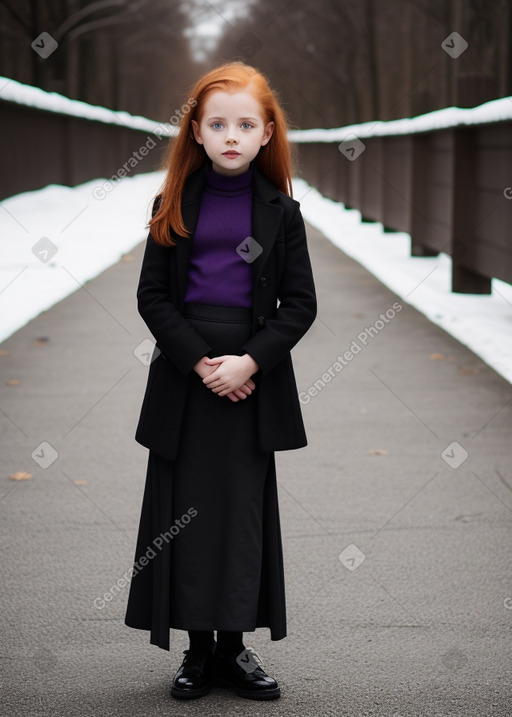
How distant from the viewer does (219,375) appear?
310cm

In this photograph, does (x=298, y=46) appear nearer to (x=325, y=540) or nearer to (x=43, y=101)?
(x=43, y=101)

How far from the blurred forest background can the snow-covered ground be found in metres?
3.13

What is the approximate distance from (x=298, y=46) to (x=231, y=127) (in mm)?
60668

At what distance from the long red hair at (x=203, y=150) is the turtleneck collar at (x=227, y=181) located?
68 mm

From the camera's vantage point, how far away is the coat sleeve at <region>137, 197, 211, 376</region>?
312cm

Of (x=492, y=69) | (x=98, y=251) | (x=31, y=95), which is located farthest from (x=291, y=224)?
(x=492, y=69)

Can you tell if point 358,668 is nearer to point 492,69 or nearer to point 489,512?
point 489,512

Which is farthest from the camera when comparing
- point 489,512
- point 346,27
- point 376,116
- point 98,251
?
point 346,27

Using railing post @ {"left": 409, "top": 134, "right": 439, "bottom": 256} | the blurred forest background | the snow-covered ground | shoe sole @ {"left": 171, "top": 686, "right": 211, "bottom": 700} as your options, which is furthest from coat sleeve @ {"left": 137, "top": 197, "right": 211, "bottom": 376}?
the blurred forest background

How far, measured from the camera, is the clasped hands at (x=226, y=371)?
3.10 meters

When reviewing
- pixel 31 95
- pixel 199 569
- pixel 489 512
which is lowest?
pixel 199 569

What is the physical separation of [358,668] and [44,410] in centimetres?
377

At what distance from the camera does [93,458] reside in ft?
19.2

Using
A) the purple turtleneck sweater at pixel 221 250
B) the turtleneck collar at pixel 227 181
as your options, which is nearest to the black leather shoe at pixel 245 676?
the purple turtleneck sweater at pixel 221 250
